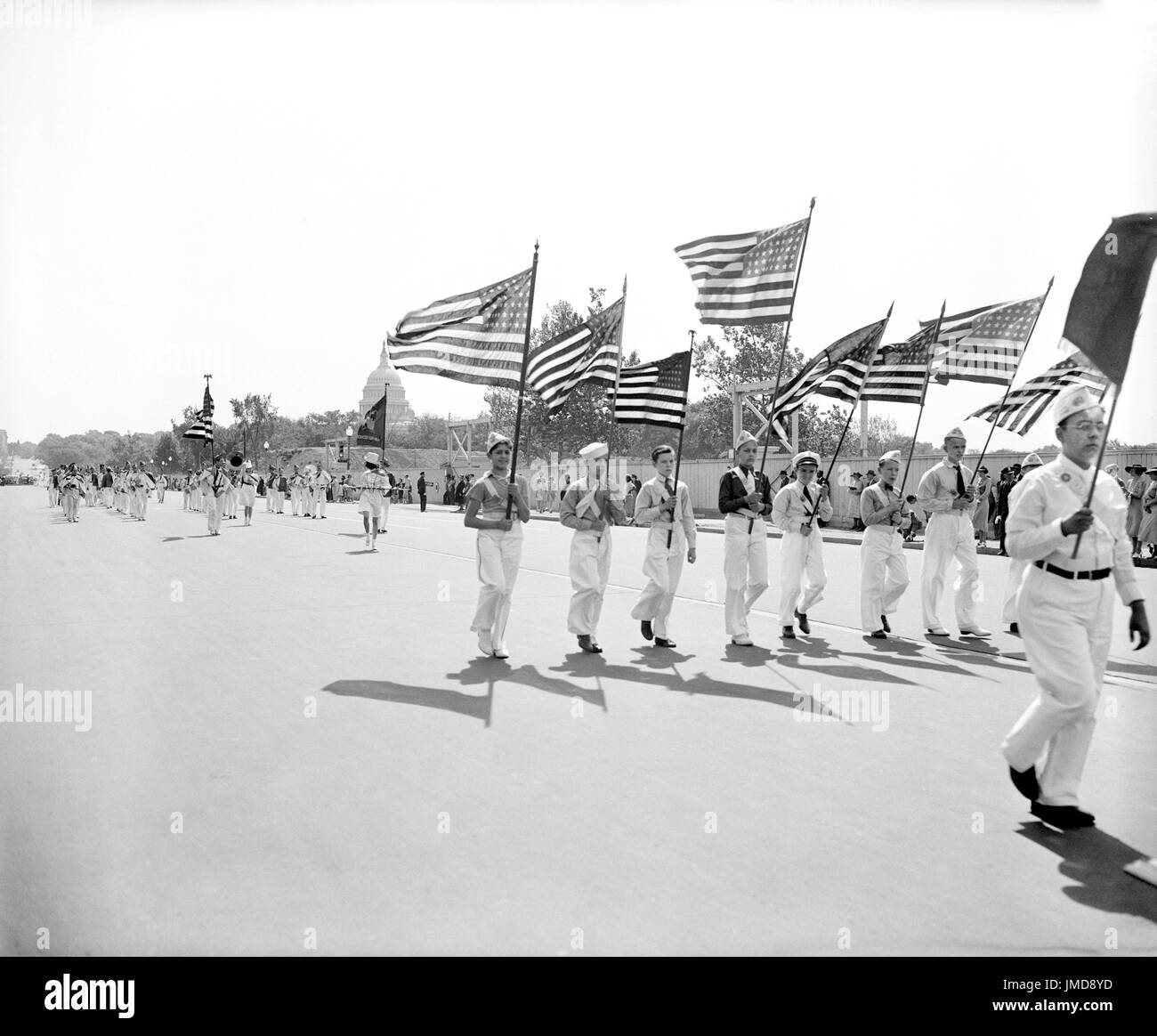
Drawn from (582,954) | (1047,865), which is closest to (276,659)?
(582,954)

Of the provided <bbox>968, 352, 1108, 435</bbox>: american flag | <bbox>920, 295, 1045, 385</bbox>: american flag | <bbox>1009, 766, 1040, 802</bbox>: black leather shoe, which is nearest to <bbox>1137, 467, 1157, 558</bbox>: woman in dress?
<bbox>968, 352, 1108, 435</bbox>: american flag

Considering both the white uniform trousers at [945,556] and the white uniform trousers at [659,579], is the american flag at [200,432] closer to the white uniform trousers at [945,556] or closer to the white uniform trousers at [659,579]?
the white uniform trousers at [659,579]

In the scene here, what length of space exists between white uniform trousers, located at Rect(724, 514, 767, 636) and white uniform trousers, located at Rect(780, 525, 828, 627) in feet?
1.28

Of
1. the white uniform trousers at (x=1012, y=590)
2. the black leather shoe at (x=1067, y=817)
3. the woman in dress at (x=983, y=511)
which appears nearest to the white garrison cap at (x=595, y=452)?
the white uniform trousers at (x=1012, y=590)

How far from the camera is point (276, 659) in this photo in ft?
26.5

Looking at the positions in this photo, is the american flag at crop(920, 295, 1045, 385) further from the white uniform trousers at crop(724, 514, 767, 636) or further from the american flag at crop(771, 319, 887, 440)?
the white uniform trousers at crop(724, 514, 767, 636)

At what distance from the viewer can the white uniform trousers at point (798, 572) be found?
9562mm

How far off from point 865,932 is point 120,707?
17.0ft

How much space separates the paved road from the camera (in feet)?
11.3

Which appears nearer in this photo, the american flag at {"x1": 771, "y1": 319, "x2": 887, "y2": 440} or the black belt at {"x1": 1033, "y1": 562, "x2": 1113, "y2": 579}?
the black belt at {"x1": 1033, "y1": 562, "x2": 1113, "y2": 579}

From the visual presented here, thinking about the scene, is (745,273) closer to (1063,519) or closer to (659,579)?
(659,579)

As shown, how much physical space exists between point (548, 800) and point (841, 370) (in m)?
8.27

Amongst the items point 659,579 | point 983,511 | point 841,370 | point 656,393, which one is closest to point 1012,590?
point 841,370
